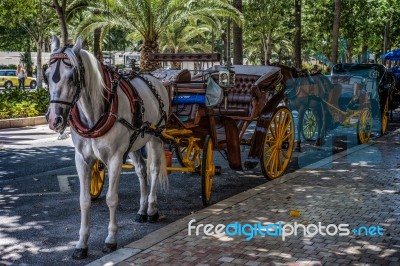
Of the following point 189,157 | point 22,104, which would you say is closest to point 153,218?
point 189,157

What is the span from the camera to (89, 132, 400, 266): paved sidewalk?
17.4 feet

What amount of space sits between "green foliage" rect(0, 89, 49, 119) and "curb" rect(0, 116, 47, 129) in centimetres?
48

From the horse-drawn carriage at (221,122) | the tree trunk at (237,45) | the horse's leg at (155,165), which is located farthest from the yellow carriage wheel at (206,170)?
the tree trunk at (237,45)

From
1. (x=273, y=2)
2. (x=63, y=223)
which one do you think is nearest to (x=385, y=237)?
(x=63, y=223)

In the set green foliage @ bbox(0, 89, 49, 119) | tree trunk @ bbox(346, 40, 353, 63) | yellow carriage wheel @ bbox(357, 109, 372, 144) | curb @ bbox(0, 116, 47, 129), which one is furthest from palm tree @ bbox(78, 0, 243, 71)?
tree trunk @ bbox(346, 40, 353, 63)

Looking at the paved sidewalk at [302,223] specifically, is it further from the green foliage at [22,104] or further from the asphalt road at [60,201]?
the green foliage at [22,104]

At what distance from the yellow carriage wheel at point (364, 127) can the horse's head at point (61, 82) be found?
9.28 meters

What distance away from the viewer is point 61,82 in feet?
16.2

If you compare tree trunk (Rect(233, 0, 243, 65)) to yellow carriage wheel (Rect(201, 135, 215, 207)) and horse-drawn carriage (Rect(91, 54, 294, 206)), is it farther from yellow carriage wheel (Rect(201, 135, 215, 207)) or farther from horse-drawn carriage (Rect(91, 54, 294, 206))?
yellow carriage wheel (Rect(201, 135, 215, 207))

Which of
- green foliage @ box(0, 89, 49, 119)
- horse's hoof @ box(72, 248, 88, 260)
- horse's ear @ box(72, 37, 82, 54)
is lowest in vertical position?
horse's hoof @ box(72, 248, 88, 260)

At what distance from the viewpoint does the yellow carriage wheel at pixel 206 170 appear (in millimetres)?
7230

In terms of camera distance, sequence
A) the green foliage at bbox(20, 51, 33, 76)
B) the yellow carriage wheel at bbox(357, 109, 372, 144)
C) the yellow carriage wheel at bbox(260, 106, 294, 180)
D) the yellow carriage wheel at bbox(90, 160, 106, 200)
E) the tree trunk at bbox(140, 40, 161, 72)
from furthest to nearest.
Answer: the green foliage at bbox(20, 51, 33, 76)
the tree trunk at bbox(140, 40, 161, 72)
the yellow carriage wheel at bbox(357, 109, 372, 144)
the yellow carriage wheel at bbox(260, 106, 294, 180)
the yellow carriage wheel at bbox(90, 160, 106, 200)

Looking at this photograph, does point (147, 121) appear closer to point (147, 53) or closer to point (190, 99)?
point (190, 99)

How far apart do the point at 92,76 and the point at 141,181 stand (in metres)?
2.05
